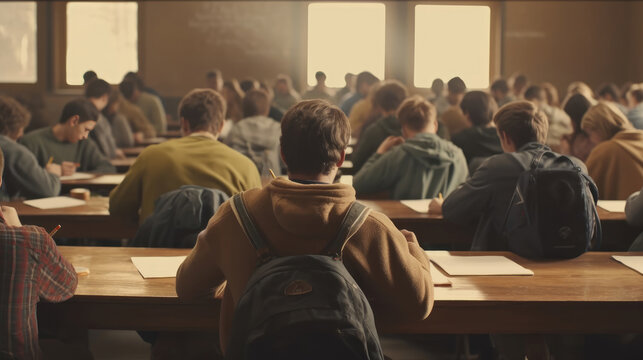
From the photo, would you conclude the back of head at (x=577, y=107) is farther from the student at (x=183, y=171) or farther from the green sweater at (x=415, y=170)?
the student at (x=183, y=171)

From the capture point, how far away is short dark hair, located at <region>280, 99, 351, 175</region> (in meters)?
1.88

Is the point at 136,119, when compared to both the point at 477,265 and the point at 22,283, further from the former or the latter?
the point at 22,283

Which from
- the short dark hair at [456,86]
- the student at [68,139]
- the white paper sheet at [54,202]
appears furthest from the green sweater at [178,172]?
the short dark hair at [456,86]

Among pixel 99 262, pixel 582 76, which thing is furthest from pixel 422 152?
pixel 582 76

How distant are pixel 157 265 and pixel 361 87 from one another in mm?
7423

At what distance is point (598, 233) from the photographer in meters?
3.09

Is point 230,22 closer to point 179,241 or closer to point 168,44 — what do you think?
point 168,44

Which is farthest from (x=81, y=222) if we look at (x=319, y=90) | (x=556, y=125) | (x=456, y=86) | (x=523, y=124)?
(x=319, y=90)

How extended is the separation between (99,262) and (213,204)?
42 cm

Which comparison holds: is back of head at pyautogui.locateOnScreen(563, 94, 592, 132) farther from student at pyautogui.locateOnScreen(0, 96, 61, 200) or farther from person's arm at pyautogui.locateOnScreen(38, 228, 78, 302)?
person's arm at pyautogui.locateOnScreen(38, 228, 78, 302)

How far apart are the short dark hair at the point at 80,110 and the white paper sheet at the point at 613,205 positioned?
309cm

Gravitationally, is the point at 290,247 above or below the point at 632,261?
above

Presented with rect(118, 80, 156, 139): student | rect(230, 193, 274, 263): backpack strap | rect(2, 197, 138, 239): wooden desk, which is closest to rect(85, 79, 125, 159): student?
rect(118, 80, 156, 139): student

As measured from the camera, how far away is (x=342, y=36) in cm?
1222
